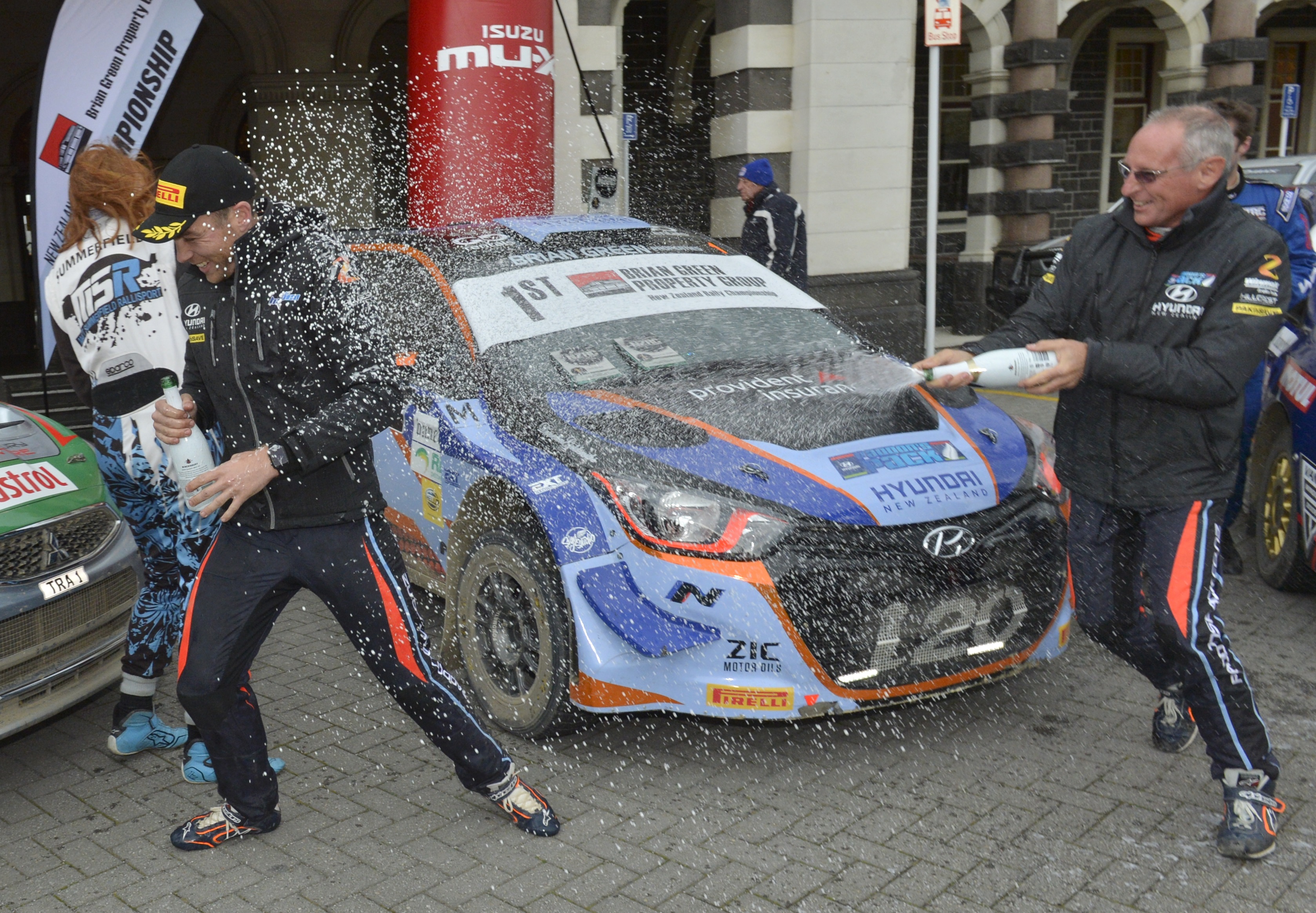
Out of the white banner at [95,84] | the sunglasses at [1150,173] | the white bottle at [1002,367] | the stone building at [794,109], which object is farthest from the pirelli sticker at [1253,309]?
the stone building at [794,109]

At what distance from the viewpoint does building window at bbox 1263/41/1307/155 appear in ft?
70.0

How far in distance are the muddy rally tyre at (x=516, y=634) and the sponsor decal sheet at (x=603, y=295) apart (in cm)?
77

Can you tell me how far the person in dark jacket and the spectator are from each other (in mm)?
3631

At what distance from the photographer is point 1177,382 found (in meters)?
3.28

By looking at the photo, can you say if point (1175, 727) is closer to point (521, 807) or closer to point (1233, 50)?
point (521, 807)

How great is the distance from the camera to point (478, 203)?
896 centimetres

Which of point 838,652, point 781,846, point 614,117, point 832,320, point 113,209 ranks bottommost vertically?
point 781,846

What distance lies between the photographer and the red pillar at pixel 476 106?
8.81m

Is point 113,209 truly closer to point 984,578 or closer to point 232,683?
point 232,683

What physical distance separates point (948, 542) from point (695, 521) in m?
0.79

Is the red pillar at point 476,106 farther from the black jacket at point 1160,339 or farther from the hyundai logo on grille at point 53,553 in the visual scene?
the black jacket at point 1160,339

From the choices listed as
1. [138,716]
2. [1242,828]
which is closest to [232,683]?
[138,716]

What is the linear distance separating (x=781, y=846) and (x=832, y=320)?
2486 mm

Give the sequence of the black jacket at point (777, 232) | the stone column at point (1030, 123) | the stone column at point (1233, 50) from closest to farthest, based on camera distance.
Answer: the black jacket at point (777, 232)
the stone column at point (1030, 123)
the stone column at point (1233, 50)
